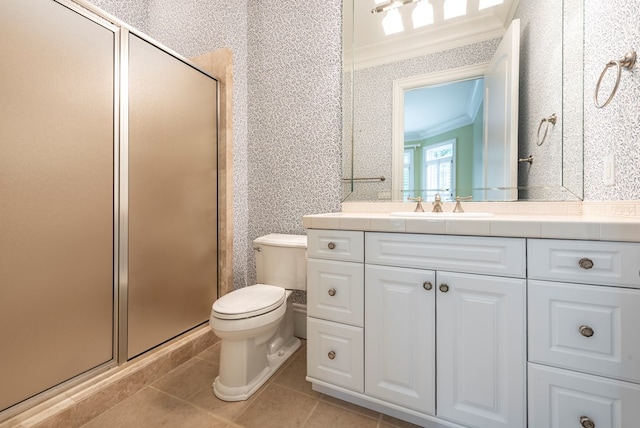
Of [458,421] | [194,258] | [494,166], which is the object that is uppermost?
[494,166]

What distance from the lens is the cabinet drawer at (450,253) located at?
3.01ft

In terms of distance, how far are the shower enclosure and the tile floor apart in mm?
239

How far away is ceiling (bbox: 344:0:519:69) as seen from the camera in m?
1.43

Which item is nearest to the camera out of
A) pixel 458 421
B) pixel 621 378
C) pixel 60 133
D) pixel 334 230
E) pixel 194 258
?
pixel 621 378

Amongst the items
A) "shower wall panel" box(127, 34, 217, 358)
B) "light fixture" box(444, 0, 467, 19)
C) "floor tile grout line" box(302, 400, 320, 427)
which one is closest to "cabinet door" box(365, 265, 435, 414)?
"floor tile grout line" box(302, 400, 320, 427)

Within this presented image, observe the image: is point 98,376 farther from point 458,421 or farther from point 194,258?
point 458,421

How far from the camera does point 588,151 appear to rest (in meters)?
1.22

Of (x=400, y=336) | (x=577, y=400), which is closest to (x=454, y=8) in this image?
(x=400, y=336)

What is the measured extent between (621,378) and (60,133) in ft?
7.10

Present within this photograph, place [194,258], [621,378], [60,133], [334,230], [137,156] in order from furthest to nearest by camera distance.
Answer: [194,258] → [137,156] → [334,230] → [60,133] → [621,378]

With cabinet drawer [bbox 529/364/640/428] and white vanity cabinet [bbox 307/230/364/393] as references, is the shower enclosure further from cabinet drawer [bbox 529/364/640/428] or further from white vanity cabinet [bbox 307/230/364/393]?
cabinet drawer [bbox 529/364/640/428]

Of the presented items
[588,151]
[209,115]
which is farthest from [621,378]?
[209,115]

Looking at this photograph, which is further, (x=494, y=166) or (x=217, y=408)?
(x=494, y=166)

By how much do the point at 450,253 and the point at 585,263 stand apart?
373 mm
